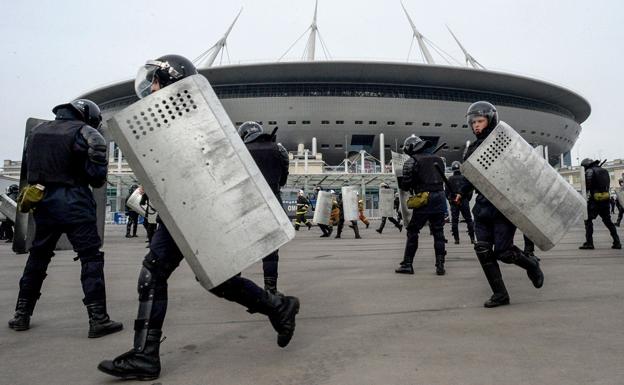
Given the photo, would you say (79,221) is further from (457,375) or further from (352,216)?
(352,216)

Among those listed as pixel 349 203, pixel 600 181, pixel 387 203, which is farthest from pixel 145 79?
pixel 387 203

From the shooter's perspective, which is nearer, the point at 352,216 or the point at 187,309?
the point at 187,309

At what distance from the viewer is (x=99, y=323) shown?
2914mm

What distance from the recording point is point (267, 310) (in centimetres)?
240

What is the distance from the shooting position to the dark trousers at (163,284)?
87.0 inches

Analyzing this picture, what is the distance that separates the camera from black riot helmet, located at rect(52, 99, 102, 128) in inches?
127

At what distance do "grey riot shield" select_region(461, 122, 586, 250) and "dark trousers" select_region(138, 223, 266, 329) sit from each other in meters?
2.34

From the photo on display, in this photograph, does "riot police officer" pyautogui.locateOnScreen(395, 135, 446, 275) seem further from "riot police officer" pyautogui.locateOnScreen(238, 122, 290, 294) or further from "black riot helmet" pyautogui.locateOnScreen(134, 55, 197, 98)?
"black riot helmet" pyautogui.locateOnScreen(134, 55, 197, 98)

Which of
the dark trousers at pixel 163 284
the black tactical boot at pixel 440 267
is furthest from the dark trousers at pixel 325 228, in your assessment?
the dark trousers at pixel 163 284

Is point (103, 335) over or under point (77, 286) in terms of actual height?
over

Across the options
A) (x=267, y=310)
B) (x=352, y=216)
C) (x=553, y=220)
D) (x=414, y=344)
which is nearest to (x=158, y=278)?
(x=267, y=310)

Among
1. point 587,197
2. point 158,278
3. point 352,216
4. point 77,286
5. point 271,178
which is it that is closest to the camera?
point 158,278

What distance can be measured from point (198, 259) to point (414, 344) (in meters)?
1.44

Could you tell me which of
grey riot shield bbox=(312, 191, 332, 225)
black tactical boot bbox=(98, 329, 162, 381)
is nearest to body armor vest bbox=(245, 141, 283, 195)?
black tactical boot bbox=(98, 329, 162, 381)
